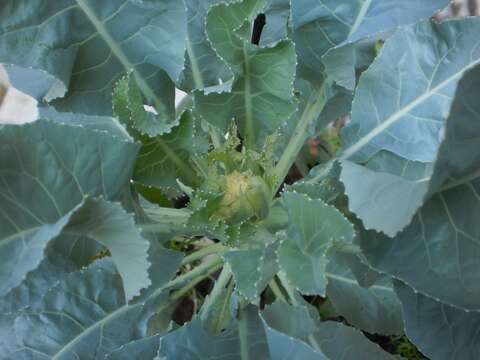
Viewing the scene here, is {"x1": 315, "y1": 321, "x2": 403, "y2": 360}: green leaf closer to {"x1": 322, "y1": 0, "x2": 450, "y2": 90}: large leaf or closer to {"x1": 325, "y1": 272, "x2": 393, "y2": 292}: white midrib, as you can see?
{"x1": 325, "y1": 272, "x2": 393, "y2": 292}: white midrib

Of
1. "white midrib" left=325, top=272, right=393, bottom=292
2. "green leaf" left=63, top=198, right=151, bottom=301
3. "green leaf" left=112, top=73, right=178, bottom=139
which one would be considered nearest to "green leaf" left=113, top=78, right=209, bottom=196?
"green leaf" left=112, top=73, right=178, bottom=139

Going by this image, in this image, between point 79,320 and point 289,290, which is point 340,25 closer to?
point 289,290

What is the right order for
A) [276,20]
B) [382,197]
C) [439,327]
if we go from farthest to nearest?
[276,20] → [439,327] → [382,197]

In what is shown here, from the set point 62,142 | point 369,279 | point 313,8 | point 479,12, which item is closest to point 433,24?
point 313,8

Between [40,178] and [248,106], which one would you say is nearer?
[40,178]

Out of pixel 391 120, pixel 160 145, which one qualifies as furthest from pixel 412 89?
pixel 160 145

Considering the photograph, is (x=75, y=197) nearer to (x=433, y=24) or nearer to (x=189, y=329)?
(x=189, y=329)
